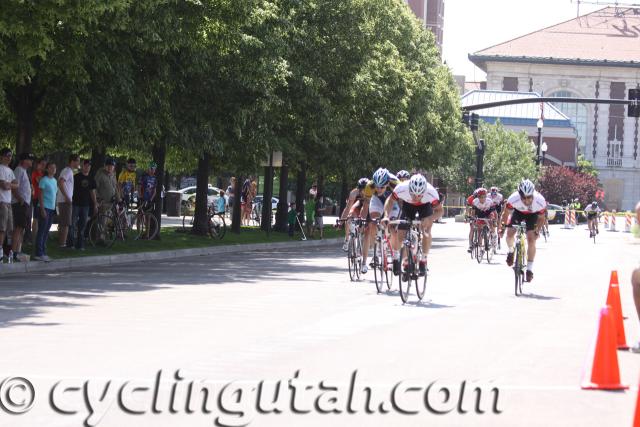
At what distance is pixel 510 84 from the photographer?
16088cm

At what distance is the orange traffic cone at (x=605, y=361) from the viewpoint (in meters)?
9.80

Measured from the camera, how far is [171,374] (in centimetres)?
1020

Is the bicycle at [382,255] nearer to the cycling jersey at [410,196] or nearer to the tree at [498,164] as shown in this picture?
the cycling jersey at [410,196]

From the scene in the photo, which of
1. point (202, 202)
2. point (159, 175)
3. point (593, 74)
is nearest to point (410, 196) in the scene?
point (159, 175)

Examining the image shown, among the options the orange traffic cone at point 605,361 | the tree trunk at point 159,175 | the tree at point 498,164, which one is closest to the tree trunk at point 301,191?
the tree trunk at point 159,175

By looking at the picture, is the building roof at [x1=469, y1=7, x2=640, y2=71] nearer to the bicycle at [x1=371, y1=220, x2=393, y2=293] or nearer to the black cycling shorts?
the black cycling shorts

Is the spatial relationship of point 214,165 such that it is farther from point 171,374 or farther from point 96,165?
point 171,374

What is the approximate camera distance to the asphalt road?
879cm

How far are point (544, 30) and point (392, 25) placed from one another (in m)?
117

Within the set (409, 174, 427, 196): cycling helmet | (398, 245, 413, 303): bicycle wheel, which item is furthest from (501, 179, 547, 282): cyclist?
(398, 245, 413, 303): bicycle wheel

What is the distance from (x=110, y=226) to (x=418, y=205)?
12749 millimetres

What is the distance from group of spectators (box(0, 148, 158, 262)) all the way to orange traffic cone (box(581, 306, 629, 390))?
44.0ft

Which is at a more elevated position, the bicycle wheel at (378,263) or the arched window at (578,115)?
the arched window at (578,115)

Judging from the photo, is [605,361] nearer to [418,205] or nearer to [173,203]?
[418,205]
